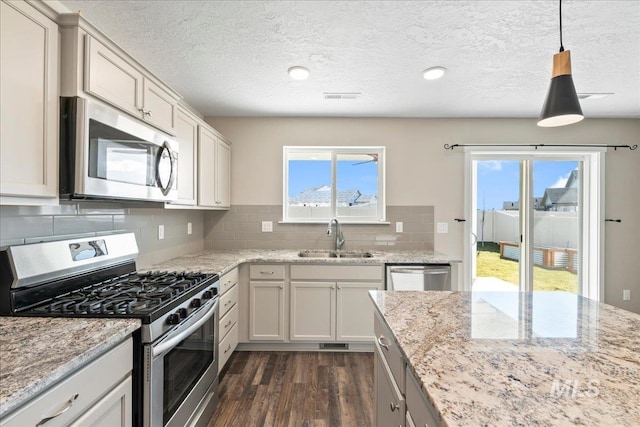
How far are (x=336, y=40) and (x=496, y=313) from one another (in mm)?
1745

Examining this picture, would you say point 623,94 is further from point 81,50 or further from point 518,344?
point 81,50

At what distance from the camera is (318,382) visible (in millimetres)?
2328

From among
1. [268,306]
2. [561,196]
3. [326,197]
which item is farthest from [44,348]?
[561,196]

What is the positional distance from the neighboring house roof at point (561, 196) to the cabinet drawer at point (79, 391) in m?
4.17

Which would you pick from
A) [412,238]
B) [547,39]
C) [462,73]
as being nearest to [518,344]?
[547,39]

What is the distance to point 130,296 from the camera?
1.49 metres

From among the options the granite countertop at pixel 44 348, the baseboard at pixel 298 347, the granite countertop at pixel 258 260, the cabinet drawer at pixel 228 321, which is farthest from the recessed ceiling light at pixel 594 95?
the granite countertop at pixel 44 348

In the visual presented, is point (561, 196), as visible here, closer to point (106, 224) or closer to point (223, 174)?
point (223, 174)

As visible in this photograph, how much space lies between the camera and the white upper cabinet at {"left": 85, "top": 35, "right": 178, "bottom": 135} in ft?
4.33

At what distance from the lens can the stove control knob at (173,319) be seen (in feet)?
4.51

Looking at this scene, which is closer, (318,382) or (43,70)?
(43,70)

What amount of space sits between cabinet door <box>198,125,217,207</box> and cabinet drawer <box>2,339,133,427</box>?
1646mm

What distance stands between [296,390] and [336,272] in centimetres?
100

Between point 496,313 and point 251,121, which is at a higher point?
point 251,121
